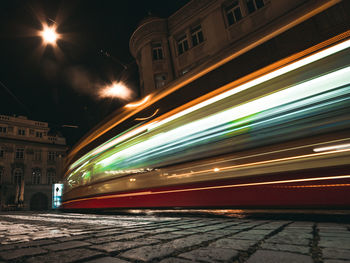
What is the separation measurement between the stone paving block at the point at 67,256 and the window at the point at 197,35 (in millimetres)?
14537

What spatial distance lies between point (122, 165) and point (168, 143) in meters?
1.61

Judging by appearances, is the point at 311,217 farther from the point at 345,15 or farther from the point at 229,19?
the point at 229,19

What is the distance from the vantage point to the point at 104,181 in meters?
5.33

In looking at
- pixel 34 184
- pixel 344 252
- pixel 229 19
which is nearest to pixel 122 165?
pixel 344 252

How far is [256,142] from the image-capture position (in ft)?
9.19

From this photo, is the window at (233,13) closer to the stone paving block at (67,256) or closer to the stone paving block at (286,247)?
the stone paving block at (286,247)

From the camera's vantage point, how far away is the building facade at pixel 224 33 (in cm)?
246

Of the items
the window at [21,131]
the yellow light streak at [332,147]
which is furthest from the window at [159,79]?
the window at [21,131]

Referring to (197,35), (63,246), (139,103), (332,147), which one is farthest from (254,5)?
(63,246)

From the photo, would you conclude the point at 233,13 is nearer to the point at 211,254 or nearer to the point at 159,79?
the point at 159,79

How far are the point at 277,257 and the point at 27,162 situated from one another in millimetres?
37795

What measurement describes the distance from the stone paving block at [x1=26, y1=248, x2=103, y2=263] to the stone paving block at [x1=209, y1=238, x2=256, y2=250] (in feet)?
2.74

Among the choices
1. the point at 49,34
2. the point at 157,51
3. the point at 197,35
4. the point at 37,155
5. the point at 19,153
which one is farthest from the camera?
the point at 37,155

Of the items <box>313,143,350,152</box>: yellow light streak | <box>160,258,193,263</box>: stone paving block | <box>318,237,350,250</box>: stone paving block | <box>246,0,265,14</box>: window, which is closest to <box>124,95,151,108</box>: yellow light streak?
<box>313,143,350,152</box>: yellow light streak
